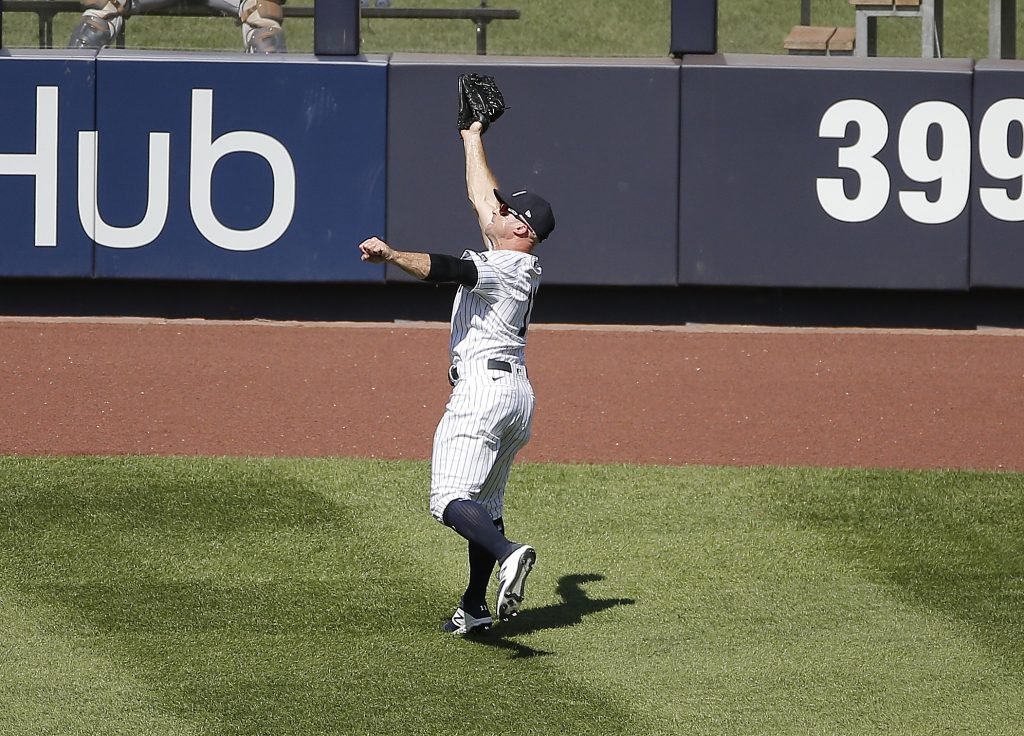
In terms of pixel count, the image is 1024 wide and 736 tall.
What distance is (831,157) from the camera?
9.37 m

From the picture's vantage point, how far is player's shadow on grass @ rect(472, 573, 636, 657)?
5242mm

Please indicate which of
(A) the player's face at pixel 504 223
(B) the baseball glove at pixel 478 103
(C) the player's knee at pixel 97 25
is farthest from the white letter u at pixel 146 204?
(A) the player's face at pixel 504 223

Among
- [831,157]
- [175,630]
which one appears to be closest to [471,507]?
[175,630]

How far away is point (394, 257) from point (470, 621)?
1430 millimetres

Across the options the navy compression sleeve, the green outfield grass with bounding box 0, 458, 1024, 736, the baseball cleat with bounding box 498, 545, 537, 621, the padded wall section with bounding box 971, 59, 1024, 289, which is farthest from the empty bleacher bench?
the baseball cleat with bounding box 498, 545, 537, 621

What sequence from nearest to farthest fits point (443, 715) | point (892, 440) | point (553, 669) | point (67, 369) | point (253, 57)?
1. point (443, 715)
2. point (553, 669)
3. point (892, 440)
4. point (67, 369)
5. point (253, 57)

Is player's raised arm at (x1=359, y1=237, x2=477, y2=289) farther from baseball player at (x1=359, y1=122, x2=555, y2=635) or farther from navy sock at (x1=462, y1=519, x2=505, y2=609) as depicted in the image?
navy sock at (x1=462, y1=519, x2=505, y2=609)

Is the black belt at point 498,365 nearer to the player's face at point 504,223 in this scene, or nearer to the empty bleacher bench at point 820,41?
the player's face at point 504,223

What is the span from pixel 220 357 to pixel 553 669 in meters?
4.68

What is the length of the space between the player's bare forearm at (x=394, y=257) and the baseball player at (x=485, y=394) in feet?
0.36

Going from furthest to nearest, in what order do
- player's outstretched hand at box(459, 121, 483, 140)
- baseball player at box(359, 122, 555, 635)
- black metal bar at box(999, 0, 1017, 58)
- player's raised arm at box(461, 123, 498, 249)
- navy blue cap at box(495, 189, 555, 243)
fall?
black metal bar at box(999, 0, 1017, 58) < player's outstretched hand at box(459, 121, 483, 140) < player's raised arm at box(461, 123, 498, 249) < navy blue cap at box(495, 189, 555, 243) < baseball player at box(359, 122, 555, 635)

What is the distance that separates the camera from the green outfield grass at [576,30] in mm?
9539

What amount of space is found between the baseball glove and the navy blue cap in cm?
62

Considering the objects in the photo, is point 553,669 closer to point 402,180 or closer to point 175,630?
point 175,630
